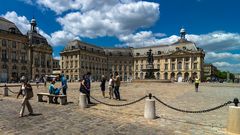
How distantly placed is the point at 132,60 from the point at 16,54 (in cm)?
6035

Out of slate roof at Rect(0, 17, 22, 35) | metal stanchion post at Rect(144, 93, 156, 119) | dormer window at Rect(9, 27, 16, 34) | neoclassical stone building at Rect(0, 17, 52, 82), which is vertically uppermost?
slate roof at Rect(0, 17, 22, 35)

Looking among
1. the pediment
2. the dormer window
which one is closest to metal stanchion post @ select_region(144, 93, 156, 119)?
the dormer window

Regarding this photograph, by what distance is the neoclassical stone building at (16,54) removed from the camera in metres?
55.6

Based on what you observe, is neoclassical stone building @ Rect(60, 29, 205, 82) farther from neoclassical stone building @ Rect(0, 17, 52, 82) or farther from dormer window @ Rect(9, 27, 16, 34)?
dormer window @ Rect(9, 27, 16, 34)

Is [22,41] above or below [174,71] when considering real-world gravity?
above

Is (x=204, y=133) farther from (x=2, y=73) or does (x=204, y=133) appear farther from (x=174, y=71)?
(x=174, y=71)

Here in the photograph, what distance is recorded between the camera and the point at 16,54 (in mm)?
59156

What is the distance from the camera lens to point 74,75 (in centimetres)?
8638

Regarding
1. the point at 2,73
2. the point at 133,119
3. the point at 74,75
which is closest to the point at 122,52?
the point at 74,75

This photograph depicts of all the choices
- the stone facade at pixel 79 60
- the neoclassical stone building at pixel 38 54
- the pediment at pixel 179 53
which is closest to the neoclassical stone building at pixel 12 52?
the neoclassical stone building at pixel 38 54

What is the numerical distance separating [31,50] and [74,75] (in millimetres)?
21666

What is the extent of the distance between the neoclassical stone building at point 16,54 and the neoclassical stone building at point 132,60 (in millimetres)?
17481

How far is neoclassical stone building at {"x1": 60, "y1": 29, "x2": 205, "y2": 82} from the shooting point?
8756cm

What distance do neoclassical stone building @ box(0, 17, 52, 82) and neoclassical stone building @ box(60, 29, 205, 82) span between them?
1748 centimetres
